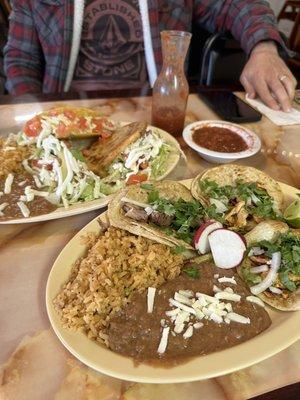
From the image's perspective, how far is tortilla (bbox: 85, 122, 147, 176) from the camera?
1.72m

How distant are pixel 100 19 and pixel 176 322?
233 centimetres

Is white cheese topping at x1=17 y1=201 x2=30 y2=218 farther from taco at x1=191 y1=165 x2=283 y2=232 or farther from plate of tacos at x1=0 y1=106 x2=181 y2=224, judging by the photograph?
taco at x1=191 y1=165 x2=283 y2=232

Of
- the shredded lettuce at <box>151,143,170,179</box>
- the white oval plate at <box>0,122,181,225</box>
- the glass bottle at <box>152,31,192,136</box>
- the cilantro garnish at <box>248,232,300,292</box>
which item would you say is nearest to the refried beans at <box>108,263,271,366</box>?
the cilantro garnish at <box>248,232,300,292</box>

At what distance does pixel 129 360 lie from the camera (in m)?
0.91

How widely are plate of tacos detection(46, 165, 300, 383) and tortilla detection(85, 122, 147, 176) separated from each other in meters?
0.38

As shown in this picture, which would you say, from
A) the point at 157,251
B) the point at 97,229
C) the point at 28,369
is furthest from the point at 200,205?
the point at 28,369

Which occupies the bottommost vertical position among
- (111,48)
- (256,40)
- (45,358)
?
(45,358)

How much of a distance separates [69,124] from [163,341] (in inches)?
46.9

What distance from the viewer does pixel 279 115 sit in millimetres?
2271

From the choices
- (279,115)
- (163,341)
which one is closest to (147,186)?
(163,341)

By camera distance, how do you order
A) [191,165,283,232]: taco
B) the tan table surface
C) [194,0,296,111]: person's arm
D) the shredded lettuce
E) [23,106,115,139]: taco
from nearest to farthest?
the tan table surface → [191,165,283,232]: taco → the shredded lettuce → [23,106,115,139]: taco → [194,0,296,111]: person's arm

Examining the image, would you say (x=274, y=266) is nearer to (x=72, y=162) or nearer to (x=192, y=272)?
(x=192, y=272)

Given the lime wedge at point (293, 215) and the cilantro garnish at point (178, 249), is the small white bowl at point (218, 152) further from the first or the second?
the cilantro garnish at point (178, 249)

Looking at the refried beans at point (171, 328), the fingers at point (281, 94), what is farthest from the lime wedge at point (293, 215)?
the fingers at point (281, 94)
